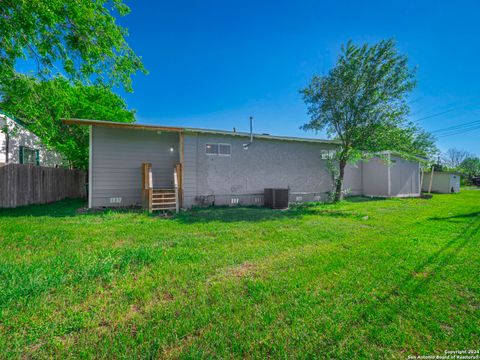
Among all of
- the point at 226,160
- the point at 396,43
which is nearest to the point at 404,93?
the point at 396,43

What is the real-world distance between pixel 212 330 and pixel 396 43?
12.4 m

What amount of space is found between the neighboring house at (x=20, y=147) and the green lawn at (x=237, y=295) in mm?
7513

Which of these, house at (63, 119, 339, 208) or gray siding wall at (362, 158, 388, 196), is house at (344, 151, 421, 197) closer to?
gray siding wall at (362, 158, 388, 196)

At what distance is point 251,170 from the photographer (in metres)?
10.1

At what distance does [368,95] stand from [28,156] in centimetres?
1730

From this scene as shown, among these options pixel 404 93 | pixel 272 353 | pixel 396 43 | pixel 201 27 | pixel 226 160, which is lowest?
pixel 272 353

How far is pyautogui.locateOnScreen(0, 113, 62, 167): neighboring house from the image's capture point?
9.11m

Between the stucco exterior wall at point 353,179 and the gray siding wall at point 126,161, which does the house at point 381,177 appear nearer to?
the stucco exterior wall at point 353,179

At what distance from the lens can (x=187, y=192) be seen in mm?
9055

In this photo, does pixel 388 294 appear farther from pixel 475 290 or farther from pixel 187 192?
pixel 187 192

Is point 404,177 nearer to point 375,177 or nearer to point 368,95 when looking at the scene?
point 375,177

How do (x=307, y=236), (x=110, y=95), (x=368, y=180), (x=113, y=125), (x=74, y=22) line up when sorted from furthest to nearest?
(x=110, y=95), (x=368, y=180), (x=113, y=125), (x=74, y=22), (x=307, y=236)

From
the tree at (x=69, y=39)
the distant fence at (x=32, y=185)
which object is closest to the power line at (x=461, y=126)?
the tree at (x=69, y=39)

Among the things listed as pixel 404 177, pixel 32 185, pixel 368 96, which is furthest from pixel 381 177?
pixel 32 185
